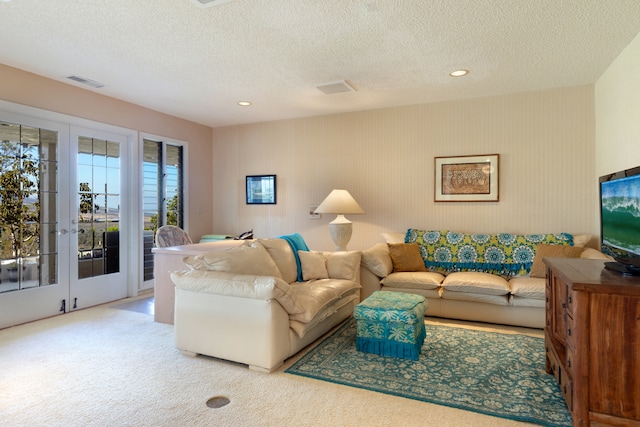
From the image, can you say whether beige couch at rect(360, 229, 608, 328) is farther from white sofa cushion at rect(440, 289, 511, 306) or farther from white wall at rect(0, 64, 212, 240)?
white wall at rect(0, 64, 212, 240)

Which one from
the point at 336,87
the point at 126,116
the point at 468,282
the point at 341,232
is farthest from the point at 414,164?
the point at 126,116

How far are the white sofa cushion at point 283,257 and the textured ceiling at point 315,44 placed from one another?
169 cm

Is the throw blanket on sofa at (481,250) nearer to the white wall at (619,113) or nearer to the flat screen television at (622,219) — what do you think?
the white wall at (619,113)

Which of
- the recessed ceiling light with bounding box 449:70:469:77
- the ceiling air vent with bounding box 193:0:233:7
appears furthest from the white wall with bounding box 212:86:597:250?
the ceiling air vent with bounding box 193:0:233:7

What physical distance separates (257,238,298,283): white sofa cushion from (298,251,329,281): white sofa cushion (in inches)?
3.9

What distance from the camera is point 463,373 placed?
8.21ft

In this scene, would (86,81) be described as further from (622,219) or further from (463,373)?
(622,219)

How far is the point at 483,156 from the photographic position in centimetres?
434

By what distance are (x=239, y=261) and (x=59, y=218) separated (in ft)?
8.02

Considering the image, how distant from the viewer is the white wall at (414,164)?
402 cm

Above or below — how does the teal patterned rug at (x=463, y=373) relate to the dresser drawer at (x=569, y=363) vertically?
below

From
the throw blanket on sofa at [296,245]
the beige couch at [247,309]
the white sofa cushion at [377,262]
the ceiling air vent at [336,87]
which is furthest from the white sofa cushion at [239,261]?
the ceiling air vent at [336,87]

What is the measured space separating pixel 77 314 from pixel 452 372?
384 cm

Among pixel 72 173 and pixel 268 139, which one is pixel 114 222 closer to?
pixel 72 173
